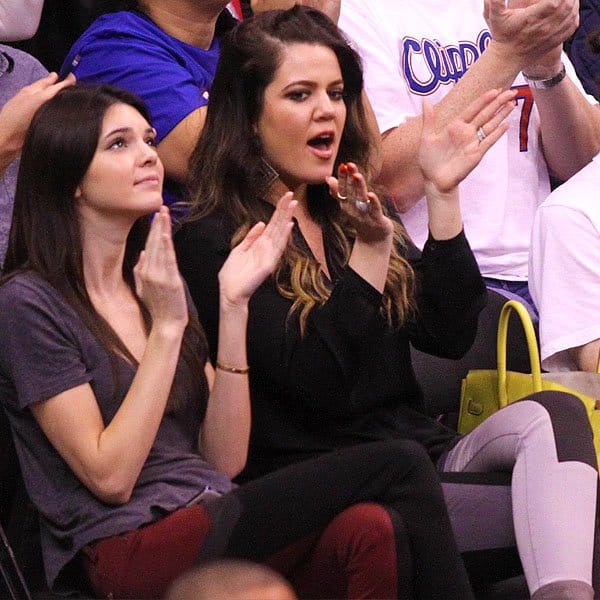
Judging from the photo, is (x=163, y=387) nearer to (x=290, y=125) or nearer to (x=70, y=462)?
(x=70, y=462)

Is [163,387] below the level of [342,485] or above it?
above

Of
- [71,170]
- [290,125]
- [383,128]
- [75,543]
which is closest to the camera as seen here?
[75,543]

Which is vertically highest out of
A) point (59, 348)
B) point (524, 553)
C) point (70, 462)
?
point (59, 348)

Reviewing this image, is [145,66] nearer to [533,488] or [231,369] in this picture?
[231,369]

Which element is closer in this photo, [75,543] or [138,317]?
[75,543]

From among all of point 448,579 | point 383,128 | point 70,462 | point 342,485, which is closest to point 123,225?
point 70,462

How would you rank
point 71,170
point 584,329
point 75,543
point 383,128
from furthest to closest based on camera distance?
point 383,128 → point 584,329 → point 71,170 → point 75,543

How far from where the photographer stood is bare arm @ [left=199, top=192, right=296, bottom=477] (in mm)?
2303

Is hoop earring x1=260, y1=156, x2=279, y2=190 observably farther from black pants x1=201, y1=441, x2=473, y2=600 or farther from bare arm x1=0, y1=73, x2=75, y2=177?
black pants x1=201, y1=441, x2=473, y2=600

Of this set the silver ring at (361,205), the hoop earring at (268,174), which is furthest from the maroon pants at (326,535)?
the hoop earring at (268,174)

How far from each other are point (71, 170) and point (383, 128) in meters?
1.07

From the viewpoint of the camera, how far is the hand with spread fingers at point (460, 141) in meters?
2.58

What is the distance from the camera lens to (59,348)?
84.9 inches

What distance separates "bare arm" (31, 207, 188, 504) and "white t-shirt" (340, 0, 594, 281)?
1.16 metres
